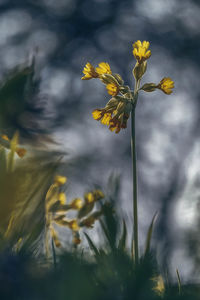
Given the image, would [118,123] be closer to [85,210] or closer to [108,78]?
[108,78]

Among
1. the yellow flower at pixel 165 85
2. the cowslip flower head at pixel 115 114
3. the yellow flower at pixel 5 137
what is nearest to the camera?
the yellow flower at pixel 5 137

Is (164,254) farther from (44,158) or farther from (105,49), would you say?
(105,49)

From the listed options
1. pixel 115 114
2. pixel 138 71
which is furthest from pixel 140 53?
pixel 115 114

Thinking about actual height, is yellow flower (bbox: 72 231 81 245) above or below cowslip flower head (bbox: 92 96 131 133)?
below

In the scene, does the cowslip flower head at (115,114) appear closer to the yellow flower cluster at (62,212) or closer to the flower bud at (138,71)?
the flower bud at (138,71)

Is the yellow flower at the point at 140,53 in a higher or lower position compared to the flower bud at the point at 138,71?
higher

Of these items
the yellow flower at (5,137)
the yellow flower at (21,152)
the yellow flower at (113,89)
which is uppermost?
the yellow flower at (113,89)

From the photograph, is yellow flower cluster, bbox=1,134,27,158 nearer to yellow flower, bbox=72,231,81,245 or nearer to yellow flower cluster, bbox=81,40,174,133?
yellow flower, bbox=72,231,81,245

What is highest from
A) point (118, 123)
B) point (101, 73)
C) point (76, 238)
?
point (101, 73)

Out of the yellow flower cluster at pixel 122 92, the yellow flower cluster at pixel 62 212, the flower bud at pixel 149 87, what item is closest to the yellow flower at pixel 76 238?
the yellow flower cluster at pixel 62 212

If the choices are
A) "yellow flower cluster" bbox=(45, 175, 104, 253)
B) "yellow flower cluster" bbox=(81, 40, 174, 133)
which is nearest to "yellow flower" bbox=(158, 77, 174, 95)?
"yellow flower cluster" bbox=(81, 40, 174, 133)

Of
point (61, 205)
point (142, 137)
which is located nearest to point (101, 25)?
point (142, 137)
